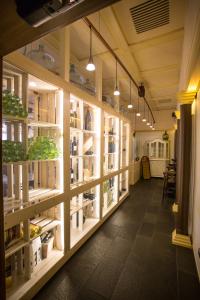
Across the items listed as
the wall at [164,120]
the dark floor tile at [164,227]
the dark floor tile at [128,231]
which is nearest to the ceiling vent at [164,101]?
the wall at [164,120]

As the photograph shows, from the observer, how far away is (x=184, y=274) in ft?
6.56

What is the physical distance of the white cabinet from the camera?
7.91 m

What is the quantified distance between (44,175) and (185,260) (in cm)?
233

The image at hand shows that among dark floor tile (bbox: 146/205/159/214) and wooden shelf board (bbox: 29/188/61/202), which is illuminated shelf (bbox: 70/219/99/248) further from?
dark floor tile (bbox: 146/205/159/214)

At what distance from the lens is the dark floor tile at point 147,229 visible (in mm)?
2938

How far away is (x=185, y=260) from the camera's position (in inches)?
88.8

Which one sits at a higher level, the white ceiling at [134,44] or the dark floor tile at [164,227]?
the white ceiling at [134,44]

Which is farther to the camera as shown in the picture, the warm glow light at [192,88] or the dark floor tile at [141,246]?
the dark floor tile at [141,246]

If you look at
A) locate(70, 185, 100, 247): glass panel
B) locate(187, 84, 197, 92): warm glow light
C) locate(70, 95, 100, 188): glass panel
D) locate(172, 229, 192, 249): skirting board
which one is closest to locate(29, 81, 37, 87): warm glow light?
Answer: locate(70, 95, 100, 188): glass panel

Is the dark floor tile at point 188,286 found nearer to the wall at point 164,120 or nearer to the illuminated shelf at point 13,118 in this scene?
the illuminated shelf at point 13,118

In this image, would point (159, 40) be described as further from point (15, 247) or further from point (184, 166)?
point (15, 247)

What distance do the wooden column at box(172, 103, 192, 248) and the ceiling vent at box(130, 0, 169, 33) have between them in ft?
4.03

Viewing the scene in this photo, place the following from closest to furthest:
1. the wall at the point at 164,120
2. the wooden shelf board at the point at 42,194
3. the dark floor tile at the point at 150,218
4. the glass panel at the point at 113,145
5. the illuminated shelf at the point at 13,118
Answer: the illuminated shelf at the point at 13,118
the wooden shelf board at the point at 42,194
the dark floor tile at the point at 150,218
the glass panel at the point at 113,145
the wall at the point at 164,120

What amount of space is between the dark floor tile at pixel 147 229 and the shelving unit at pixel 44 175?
2.55 ft
